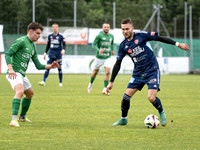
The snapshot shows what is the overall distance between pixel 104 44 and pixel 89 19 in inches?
614

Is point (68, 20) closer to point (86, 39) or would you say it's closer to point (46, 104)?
point (86, 39)

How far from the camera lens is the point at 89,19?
31.3m

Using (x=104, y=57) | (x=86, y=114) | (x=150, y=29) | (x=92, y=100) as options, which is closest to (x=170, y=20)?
(x=150, y=29)

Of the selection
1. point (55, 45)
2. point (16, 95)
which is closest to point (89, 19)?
point (55, 45)

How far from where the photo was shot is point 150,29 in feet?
112

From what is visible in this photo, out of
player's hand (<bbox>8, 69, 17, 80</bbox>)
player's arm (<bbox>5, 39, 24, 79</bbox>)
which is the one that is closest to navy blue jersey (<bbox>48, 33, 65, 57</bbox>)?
player's arm (<bbox>5, 39, 24, 79</bbox>)

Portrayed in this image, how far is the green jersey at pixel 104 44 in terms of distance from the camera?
16.0 m

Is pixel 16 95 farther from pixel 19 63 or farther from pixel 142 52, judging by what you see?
pixel 142 52

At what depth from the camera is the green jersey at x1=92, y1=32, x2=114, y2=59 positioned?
16.0 meters

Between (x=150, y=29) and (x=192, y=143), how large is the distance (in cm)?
2831

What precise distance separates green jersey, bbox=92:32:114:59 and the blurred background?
1375 centimetres

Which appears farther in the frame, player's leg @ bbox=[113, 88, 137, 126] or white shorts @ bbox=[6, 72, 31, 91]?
player's leg @ bbox=[113, 88, 137, 126]

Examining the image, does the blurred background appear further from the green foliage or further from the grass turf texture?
the grass turf texture

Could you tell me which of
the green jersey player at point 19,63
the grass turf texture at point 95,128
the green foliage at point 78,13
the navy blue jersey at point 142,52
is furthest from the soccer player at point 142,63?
the green foliage at point 78,13
